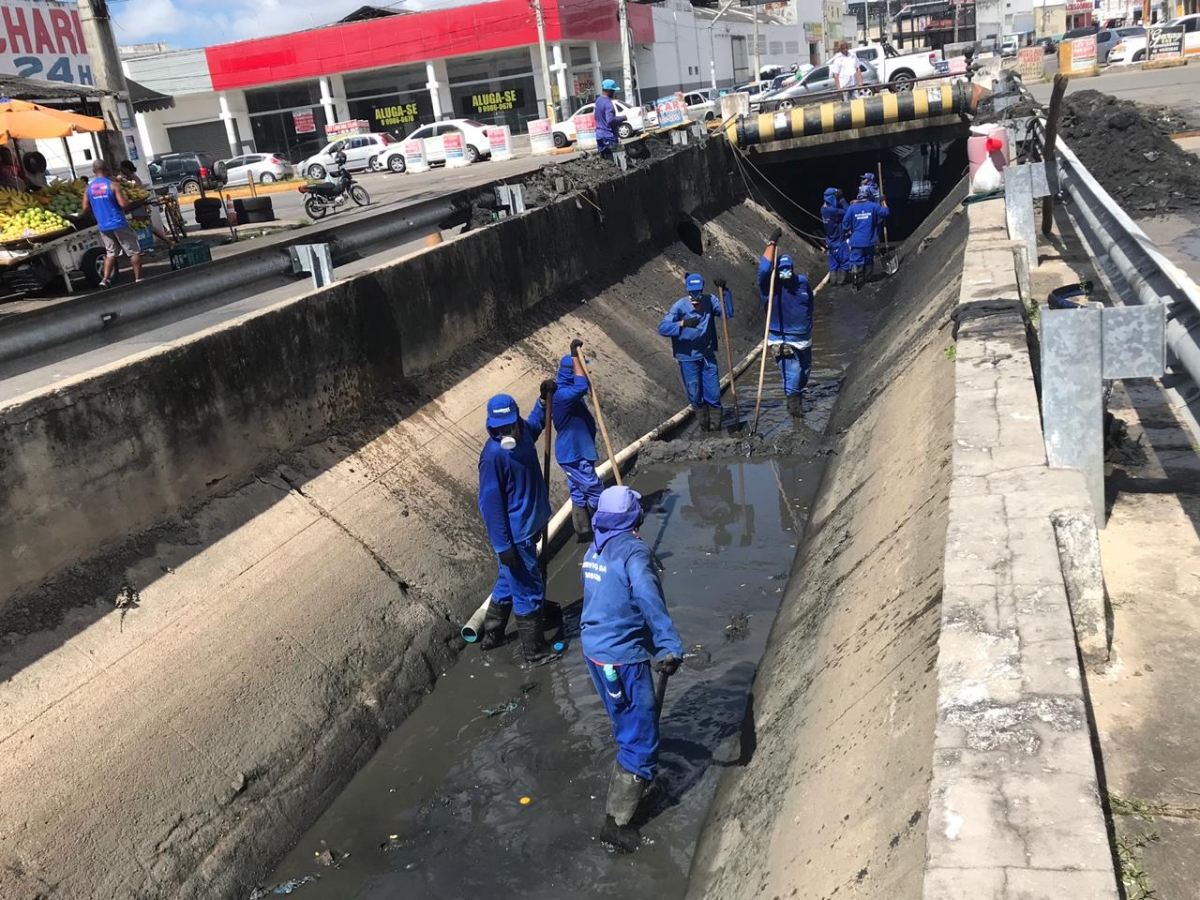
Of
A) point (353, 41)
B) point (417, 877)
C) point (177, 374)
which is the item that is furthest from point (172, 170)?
point (417, 877)

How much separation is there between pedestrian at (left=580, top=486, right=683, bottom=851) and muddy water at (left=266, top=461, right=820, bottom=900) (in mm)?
318

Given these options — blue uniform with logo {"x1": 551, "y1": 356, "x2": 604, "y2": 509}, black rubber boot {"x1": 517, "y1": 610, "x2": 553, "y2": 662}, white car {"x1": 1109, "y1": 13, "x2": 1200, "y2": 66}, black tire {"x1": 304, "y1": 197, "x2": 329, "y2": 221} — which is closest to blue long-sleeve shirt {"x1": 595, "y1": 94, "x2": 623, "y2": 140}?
black tire {"x1": 304, "y1": 197, "x2": 329, "y2": 221}

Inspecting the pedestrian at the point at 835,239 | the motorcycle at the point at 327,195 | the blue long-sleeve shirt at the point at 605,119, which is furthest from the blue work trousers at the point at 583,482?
the motorcycle at the point at 327,195

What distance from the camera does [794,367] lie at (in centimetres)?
1219

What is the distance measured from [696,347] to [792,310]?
1396mm

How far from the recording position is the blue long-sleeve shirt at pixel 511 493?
7.12 meters

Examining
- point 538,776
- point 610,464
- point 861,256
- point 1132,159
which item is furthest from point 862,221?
point 538,776

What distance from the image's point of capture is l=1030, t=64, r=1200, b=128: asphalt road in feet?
84.8

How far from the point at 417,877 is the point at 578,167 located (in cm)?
1303

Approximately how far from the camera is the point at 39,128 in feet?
41.8

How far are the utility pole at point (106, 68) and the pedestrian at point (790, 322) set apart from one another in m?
10.8

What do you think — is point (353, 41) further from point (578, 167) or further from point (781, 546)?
point (781, 546)

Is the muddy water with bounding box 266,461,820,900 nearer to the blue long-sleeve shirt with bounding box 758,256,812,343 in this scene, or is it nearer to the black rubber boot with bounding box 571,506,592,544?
the black rubber boot with bounding box 571,506,592,544

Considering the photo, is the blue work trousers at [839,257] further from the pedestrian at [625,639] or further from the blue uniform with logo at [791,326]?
the pedestrian at [625,639]
